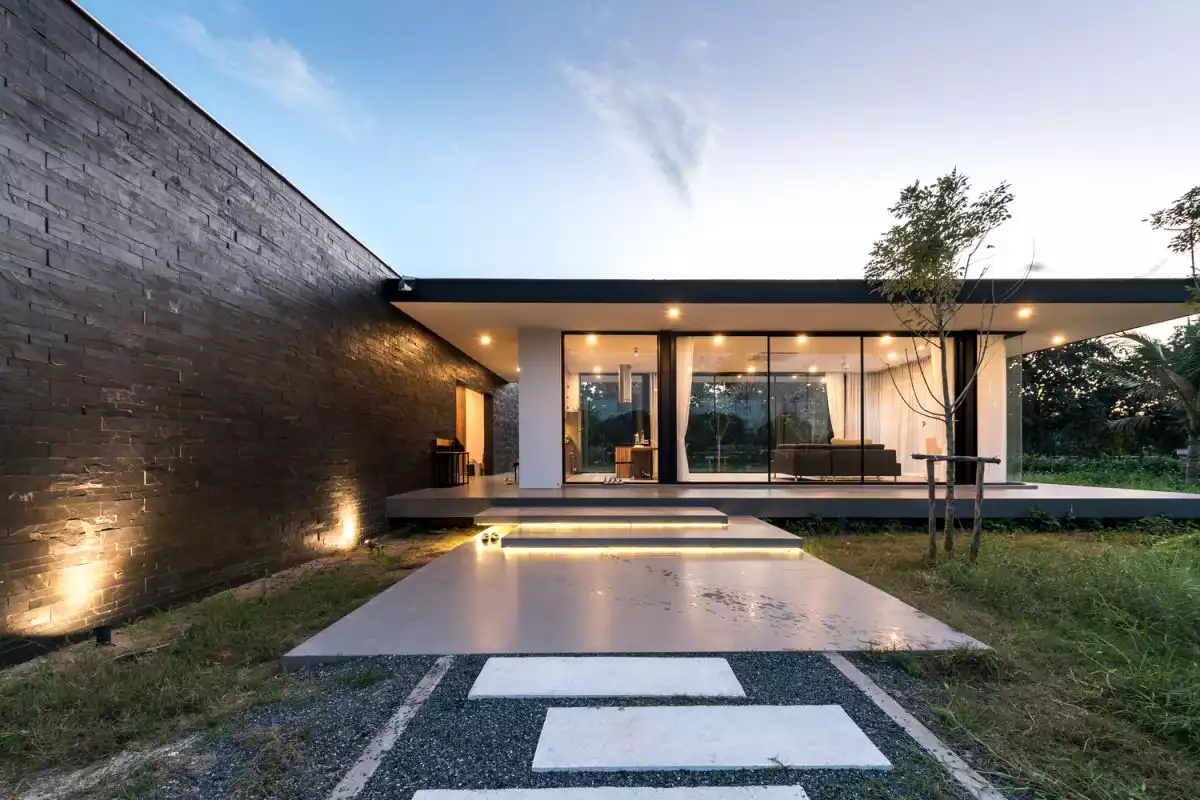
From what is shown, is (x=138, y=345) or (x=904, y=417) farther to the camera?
(x=904, y=417)

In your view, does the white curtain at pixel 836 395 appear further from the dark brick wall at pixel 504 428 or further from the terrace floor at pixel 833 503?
the dark brick wall at pixel 504 428

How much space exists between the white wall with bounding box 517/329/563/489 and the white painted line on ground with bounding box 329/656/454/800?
5.73 m

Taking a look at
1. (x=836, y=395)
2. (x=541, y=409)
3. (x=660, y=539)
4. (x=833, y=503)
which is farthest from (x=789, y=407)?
(x=660, y=539)

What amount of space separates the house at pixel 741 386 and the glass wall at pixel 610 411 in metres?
0.02

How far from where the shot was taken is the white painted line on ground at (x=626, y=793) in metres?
1.54

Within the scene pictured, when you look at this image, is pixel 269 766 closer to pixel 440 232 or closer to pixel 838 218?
pixel 838 218

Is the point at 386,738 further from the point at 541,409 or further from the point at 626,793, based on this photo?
the point at 541,409

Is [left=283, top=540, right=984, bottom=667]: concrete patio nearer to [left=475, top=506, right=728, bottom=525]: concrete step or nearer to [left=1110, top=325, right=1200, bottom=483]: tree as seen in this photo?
[left=475, top=506, right=728, bottom=525]: concrete step

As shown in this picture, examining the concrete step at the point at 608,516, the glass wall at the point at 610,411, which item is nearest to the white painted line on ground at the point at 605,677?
the concrete step at the point at 608,516

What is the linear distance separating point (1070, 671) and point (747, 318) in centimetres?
601

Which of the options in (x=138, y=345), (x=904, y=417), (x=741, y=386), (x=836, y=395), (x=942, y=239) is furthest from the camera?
(x=904, y=417)

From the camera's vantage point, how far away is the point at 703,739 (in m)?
1.84

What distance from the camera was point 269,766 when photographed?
1.72 metres

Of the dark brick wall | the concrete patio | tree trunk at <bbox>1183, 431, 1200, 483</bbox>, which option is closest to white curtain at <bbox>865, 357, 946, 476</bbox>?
the concrete patio
